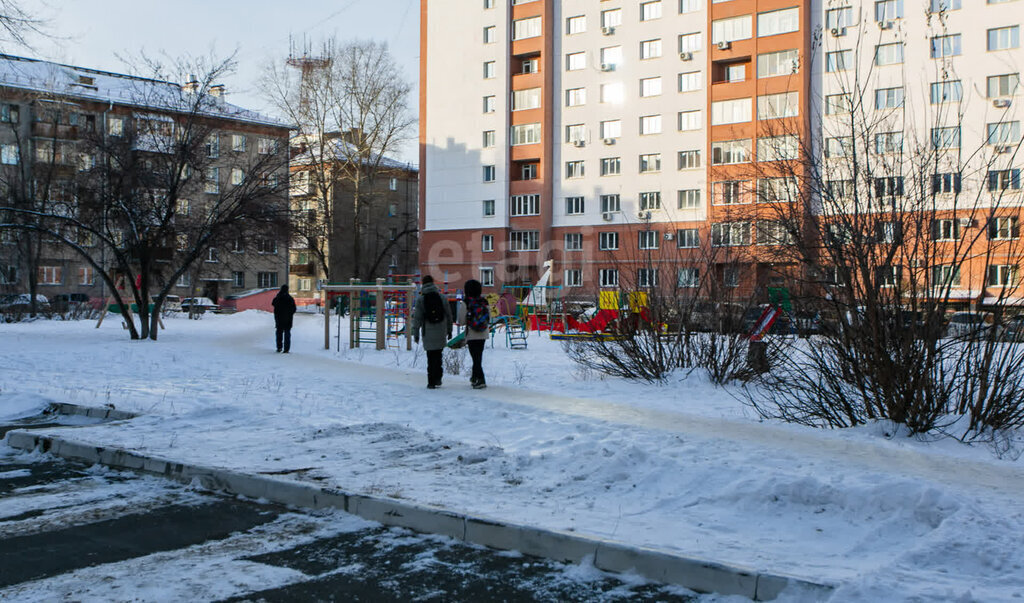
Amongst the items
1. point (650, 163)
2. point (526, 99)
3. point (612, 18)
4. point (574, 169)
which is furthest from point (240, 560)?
point (526, 99)

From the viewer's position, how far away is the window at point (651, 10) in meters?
55.3

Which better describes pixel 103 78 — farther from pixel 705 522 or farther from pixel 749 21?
pixel 705 522

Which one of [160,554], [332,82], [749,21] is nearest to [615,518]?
[160,554]

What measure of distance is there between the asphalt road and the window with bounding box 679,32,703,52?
52.9m

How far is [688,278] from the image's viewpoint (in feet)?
46.2

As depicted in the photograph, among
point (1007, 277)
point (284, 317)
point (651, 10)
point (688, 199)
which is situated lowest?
point (284, 317)

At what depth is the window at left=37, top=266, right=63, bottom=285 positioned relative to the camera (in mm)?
64062

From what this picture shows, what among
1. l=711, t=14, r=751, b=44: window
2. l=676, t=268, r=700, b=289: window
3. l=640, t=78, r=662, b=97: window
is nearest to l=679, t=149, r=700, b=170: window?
l=640, t=78, r=662, b=97: window

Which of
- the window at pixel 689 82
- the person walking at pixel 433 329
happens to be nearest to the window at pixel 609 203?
the window at pixel 689 82

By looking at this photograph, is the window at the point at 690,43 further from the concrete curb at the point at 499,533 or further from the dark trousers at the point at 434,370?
the concrete curb at the point at 499,533

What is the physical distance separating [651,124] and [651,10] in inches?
290

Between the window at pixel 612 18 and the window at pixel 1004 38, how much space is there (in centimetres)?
2191

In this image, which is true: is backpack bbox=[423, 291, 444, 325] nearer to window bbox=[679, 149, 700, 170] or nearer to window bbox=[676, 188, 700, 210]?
window bbox=[676, 188, 700, 210]

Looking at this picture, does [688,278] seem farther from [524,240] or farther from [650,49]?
[524,240]
